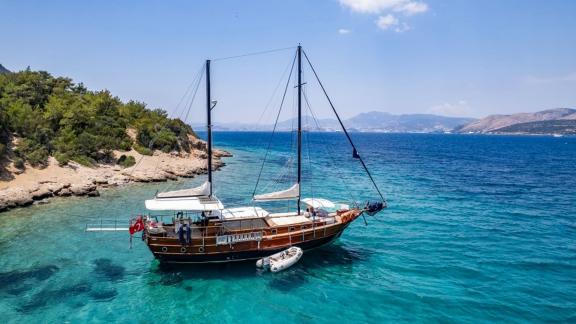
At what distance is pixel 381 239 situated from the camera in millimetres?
27984

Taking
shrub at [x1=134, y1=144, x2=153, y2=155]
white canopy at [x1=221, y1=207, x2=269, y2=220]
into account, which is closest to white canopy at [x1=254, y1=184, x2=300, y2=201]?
white canopy at [x1=221, y1=207, x2=269, y2=220]

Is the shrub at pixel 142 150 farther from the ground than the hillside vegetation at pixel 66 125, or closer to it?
closer to it

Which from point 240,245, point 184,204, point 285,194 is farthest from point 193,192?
point 285,194

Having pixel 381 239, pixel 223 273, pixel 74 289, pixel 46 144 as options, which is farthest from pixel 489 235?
pixel 46 144

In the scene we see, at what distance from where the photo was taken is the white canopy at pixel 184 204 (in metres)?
22.0

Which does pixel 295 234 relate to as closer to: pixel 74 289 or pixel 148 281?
pixel 148 281

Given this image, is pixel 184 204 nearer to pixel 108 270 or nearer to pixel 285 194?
pixel 108 270

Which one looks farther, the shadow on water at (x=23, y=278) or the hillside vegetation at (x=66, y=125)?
the hillside vegetation at (x=66, y=125)

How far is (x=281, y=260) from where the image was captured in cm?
2203

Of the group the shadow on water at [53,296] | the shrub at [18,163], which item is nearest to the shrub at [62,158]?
the shrub at [18,163]

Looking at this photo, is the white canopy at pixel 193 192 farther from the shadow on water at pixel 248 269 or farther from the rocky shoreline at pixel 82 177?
the rocky shoreline at pixel 82 177

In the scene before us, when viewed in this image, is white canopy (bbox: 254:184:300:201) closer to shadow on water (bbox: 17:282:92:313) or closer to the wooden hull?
the wooden hull

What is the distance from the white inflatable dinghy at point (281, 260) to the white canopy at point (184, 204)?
4.30 metres

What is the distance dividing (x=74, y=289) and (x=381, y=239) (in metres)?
20.4
